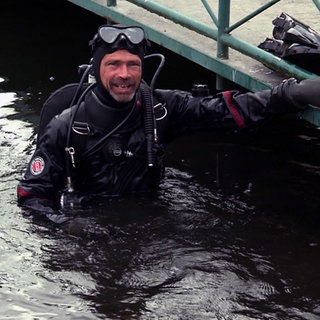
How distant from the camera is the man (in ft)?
17.5

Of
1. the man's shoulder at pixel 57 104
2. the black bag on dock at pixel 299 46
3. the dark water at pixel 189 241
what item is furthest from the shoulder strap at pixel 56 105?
the black bag on dock at pixel 299 46

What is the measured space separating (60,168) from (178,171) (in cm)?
144

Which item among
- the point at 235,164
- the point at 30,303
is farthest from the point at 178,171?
the point at 30,303

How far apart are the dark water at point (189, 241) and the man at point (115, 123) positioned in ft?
0.72

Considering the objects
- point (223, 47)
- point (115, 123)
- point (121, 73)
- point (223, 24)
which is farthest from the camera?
point (223, 47)

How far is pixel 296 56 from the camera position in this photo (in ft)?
17.4

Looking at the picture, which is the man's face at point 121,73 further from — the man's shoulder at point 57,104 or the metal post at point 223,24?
the metal post at point 223,24

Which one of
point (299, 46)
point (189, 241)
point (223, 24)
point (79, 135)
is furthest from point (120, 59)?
point (189, 241)

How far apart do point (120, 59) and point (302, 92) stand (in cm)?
113

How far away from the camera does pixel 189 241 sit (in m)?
5.48

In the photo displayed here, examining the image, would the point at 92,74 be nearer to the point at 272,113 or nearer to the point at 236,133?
the point at 272,113

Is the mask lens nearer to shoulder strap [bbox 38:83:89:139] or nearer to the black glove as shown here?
shoulder strap [bbox 38:83:89:139]

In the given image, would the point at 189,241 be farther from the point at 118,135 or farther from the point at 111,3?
the point at 111,3

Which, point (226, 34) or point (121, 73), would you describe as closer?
point (121, 73)
